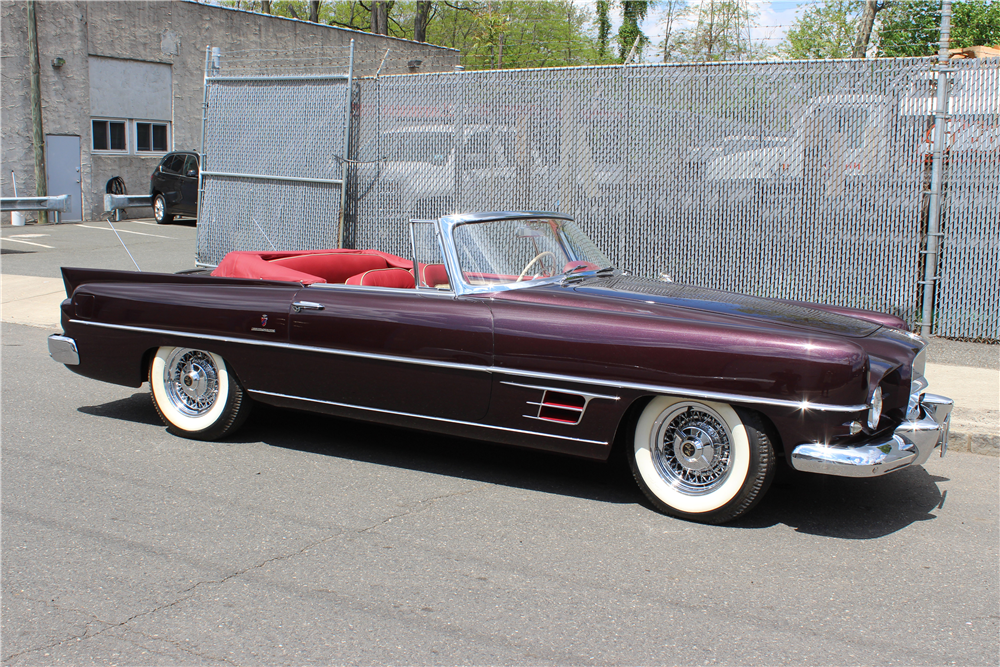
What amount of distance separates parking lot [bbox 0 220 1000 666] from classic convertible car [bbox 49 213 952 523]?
306mm

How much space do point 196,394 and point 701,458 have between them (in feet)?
9.37

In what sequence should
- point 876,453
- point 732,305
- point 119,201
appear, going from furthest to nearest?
point 119,201, point 732,305, point 876,453

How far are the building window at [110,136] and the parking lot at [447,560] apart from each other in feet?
58.7

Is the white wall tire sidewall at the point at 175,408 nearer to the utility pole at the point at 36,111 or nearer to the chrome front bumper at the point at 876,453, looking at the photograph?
the chrome front bumper at the point at 876,453

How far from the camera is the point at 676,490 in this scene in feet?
12.8

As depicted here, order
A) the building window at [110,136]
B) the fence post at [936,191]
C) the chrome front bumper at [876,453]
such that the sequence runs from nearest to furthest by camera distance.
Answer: the chrome front bumper at [876,453]
the fence post at [936,191]
the building window at [110,136]

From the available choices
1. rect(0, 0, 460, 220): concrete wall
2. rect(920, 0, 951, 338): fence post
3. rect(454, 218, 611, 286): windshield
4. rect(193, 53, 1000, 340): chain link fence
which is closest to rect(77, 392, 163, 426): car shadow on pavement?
rect(454, 218, 611, 286): windshield

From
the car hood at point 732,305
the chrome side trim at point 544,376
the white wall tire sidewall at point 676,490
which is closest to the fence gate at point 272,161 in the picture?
the chrome side trim at point 544,376

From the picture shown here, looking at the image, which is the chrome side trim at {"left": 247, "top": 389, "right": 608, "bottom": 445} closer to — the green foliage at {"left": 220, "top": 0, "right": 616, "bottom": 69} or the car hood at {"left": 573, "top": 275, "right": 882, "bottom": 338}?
the car hood at {"left": 573, "top": 275, "right": 882, "bottom": 338}

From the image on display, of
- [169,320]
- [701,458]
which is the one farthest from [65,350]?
[701,458]

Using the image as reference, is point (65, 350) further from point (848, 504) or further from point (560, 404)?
point (848, 504)

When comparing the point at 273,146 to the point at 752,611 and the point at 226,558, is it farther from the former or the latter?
the point at 752,611

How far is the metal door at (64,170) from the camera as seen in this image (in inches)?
780

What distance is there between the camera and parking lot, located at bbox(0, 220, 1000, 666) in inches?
111
